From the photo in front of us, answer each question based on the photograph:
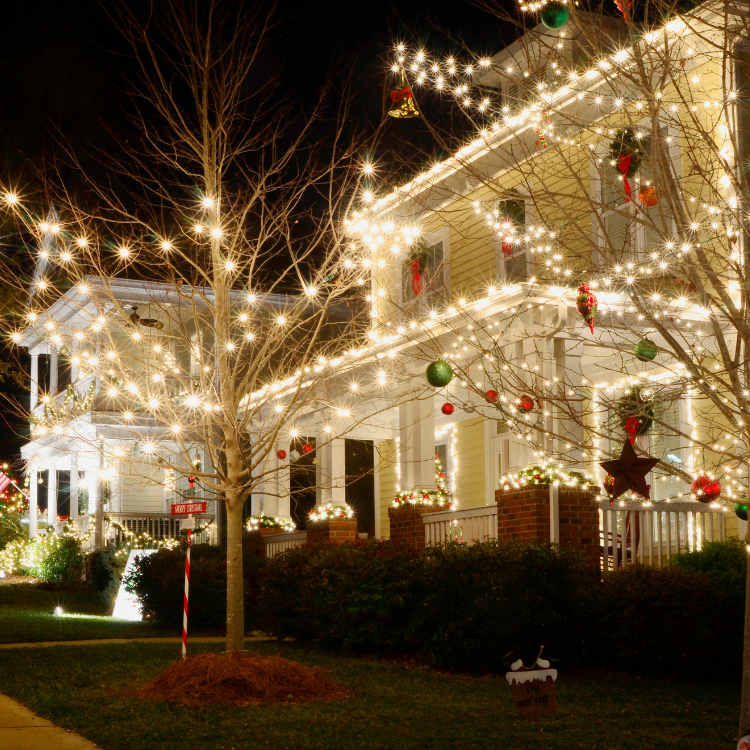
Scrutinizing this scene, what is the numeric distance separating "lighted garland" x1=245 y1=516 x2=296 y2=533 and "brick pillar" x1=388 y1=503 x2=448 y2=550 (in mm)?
4029

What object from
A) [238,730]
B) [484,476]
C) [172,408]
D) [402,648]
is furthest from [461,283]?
[238,730]

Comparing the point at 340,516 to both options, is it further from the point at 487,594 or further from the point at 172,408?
the point at 172,408

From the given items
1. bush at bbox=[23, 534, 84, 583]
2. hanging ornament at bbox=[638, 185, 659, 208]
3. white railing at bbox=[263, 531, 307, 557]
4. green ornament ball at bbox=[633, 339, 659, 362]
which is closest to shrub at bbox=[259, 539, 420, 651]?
white railing at bbox=[263, 531, 307, 557]

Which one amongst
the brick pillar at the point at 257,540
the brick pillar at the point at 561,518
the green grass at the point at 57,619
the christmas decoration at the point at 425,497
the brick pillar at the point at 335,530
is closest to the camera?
the brick pillar at the point at 561,518

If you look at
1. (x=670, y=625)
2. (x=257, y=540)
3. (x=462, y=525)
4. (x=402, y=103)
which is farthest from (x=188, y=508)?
(x=257, y=540)

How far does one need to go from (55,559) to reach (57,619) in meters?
7.69

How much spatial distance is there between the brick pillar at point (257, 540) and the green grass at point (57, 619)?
224cm

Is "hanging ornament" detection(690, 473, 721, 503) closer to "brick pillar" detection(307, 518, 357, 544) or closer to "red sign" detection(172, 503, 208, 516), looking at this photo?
"red sign" detection(172, 503, 208, 516)

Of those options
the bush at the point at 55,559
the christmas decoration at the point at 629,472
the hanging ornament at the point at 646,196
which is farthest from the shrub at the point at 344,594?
the bush at the point at 55,559

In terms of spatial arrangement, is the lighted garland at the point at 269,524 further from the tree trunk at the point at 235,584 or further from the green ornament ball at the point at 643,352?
the green ornament ball at the point at 643,352

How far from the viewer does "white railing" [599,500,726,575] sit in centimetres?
1070

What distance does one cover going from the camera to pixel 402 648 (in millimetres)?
11133

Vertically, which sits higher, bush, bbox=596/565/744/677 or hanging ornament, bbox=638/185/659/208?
hanging ornament, bbox=638/185/659/208

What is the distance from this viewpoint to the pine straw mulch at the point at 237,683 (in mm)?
8164
